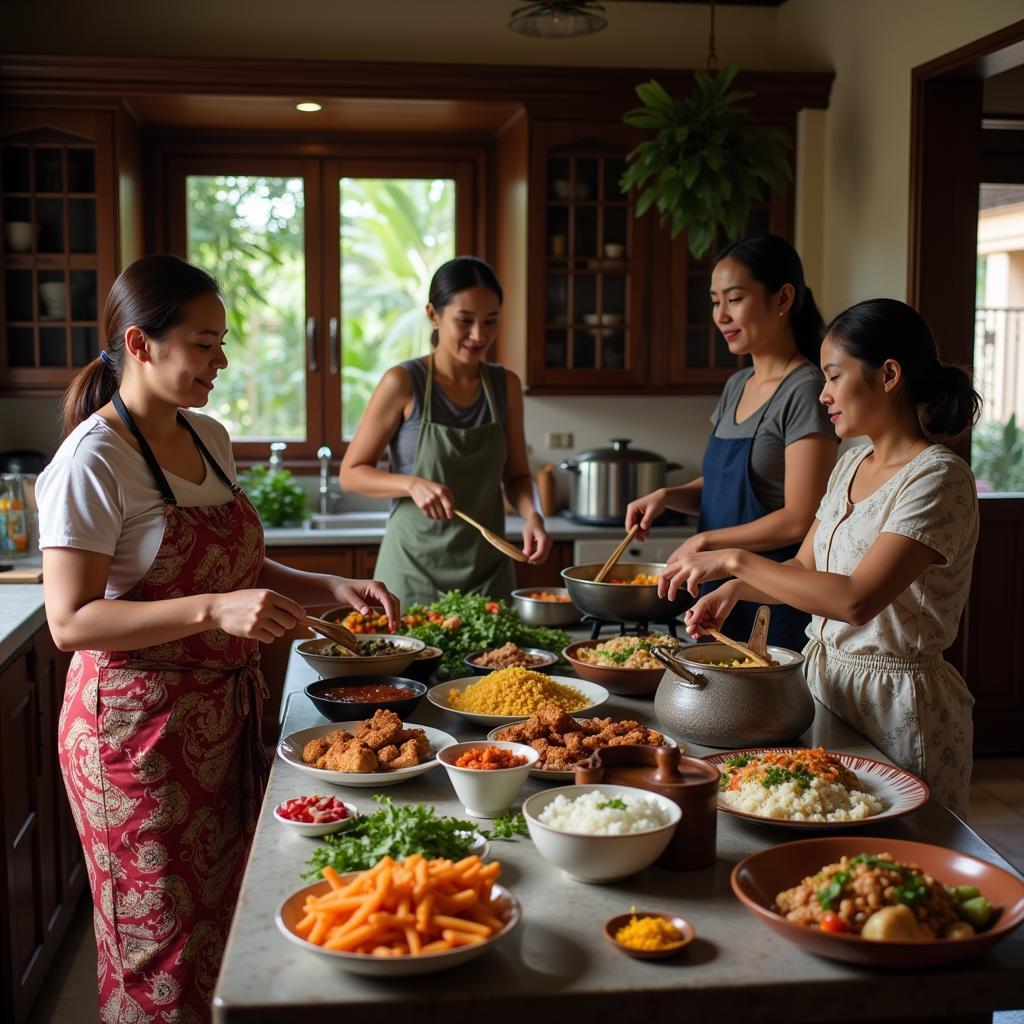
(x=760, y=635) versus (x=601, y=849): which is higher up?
(x=760, y=635)

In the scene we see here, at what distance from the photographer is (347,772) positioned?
1.85m

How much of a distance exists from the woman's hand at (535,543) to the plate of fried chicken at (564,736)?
1.05 meters

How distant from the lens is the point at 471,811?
5.84ft

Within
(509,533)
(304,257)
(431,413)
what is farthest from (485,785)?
(304,257)

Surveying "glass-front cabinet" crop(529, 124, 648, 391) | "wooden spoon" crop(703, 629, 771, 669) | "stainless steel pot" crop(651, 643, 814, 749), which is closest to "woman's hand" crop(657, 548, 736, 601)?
"wooden spoon" crop(703, 629, 771, 669)

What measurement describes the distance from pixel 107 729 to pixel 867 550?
1413 millimetres

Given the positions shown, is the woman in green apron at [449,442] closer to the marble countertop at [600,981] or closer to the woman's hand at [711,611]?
the woman's hand at [711,611]

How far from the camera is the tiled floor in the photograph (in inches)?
119

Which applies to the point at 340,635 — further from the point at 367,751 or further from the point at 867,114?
the point at 867,114

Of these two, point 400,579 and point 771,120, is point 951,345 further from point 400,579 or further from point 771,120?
point 400,579

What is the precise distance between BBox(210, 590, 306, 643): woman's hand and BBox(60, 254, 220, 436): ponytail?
1.84ft

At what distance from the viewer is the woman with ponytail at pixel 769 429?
2.86 meters

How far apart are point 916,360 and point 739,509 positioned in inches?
36.4

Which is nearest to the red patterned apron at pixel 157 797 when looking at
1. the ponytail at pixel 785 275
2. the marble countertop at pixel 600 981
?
the marble countertop at pixel 600 981
